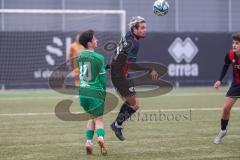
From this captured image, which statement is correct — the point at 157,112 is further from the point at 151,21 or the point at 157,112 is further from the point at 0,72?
the point at 151,21

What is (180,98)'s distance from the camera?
65.2ft

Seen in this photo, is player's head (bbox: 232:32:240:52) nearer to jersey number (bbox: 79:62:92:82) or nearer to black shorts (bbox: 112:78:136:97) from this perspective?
black shorts (bbox: 112:78:136:97)

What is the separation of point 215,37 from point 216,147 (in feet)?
57.5

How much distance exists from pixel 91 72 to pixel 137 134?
269cm

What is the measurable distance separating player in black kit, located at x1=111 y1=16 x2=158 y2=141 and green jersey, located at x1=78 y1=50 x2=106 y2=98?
5.46 feet

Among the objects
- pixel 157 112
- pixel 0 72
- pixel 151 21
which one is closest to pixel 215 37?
pixel 151 21

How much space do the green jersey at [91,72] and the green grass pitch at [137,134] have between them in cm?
92

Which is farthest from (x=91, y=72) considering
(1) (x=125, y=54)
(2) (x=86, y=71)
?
(1) (x=125, y=54)

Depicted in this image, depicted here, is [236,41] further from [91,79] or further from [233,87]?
[91,79]

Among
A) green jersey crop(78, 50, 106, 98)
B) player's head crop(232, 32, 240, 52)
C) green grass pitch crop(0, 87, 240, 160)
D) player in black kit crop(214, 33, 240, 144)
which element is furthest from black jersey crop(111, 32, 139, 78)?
green jersey crop(78, 50, 106, 98)

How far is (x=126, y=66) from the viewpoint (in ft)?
35.2

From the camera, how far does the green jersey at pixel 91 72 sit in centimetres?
883

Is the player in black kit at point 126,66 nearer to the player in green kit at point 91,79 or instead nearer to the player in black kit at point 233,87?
the player in black kit at point 233,87

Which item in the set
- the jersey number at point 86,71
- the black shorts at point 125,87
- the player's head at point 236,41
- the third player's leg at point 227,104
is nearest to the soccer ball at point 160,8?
the black shorts at point 125,87
